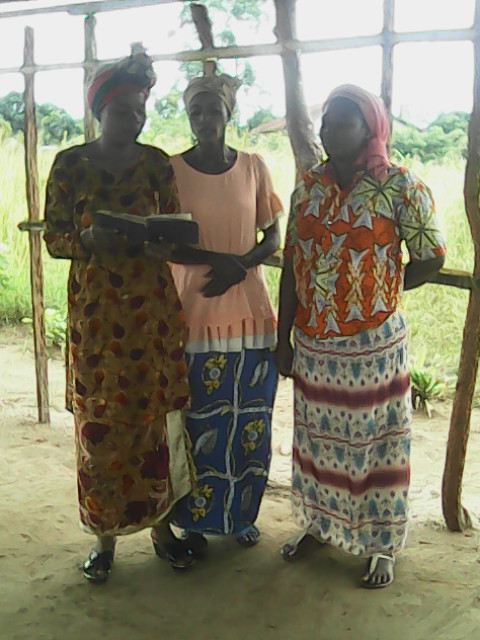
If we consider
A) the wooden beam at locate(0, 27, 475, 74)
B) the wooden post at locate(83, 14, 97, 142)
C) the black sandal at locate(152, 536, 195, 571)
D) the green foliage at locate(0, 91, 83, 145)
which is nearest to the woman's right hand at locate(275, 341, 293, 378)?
the black sandal at locate(152, 536, 195, 571)

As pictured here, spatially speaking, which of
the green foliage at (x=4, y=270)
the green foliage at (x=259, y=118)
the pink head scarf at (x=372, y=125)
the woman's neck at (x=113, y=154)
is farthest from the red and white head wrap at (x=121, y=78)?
the green foliage at (x=4, y=270)

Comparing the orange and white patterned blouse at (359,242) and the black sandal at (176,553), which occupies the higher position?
the orange and white patterned blouse at (359,242)

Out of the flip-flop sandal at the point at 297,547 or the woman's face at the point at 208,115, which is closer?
the woman's face at the point at 208,115

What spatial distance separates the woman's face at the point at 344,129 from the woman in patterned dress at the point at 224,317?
0.34m

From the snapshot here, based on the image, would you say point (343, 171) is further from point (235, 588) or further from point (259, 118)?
point (259, 118)

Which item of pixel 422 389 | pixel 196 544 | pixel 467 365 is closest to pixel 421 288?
pixel 422 389

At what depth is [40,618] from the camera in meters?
2.31

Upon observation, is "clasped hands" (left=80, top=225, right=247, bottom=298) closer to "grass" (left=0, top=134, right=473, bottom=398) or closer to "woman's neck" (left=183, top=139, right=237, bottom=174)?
"woman's neck" (left=183, top=139, right=237, bottom=174)

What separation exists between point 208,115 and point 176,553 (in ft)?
4.99

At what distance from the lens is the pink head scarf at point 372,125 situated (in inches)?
84.0

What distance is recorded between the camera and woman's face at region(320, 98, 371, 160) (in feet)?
7.04

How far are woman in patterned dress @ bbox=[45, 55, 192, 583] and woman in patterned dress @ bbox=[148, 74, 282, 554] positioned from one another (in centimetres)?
9

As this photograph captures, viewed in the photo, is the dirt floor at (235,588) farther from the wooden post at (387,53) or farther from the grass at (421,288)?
the wooden post at (387,53)

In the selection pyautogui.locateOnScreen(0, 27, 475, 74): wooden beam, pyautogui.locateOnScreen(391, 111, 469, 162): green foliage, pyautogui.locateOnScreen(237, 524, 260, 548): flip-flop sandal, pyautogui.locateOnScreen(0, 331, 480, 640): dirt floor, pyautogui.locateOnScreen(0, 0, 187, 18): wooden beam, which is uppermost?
pyautogui.locateOnScreen(0, 0, 187, 18): wooden beam
